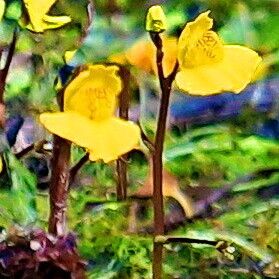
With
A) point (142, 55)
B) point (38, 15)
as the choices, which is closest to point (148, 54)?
point (142, 55)

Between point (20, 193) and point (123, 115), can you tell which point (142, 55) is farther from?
point (20, 193)

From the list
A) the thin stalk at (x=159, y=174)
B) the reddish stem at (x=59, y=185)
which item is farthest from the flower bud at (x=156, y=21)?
the reddish stem at (x=59, y=185)

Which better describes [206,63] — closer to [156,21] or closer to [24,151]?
[156,21]

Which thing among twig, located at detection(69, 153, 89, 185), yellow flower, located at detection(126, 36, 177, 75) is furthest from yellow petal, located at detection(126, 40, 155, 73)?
twig, located at detection(69, 153, 89, 185)

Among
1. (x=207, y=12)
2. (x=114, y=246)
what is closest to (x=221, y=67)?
(x=207, y=12)

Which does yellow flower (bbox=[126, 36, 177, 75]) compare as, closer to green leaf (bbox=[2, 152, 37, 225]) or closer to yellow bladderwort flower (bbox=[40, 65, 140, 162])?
yellow bladderwort flower (bbox=[40, 65, 140, 162])

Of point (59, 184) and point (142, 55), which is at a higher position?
point (142, 55)
